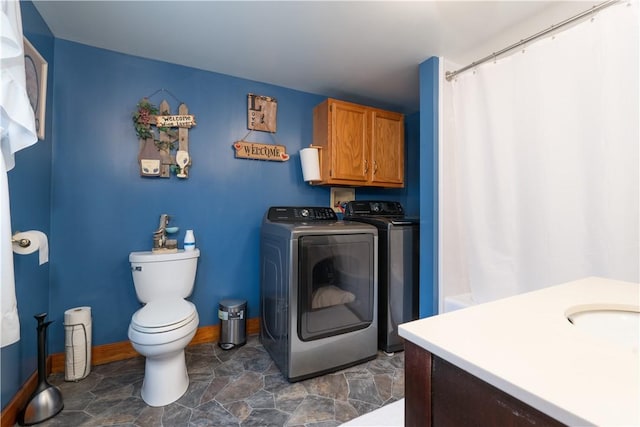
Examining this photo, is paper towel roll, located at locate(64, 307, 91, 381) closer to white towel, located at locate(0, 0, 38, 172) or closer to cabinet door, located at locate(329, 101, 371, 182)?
white towel, located at locate(0, 0, 38, 172)

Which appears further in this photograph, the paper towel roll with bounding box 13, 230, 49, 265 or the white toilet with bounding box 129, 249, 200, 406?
the white toilet with bounding box 129, 249, 200, 406

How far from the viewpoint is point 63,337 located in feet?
6.09

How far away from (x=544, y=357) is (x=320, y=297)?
146 centimetres

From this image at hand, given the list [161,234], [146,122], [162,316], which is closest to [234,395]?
[162,316]

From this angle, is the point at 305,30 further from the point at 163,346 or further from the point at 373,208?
the point at 163,346

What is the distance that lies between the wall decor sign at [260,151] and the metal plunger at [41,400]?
162 cm

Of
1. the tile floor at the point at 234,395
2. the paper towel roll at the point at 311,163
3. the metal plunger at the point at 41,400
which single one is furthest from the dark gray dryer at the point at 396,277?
the metal plunger at the point at 41,400

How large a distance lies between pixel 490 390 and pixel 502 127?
1796 mm

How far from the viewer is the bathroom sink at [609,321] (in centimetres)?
71

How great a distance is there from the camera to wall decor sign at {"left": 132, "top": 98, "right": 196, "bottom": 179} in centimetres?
206

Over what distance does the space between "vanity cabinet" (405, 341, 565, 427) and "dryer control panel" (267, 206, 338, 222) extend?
5.90ft

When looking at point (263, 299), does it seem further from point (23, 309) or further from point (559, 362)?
point (559, 362)

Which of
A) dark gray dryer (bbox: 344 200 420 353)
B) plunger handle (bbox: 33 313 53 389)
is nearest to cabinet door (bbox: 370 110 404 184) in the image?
dark gray dryer (bbox: 344 200 420 353)

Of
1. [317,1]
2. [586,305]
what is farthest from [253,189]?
[586,305]
